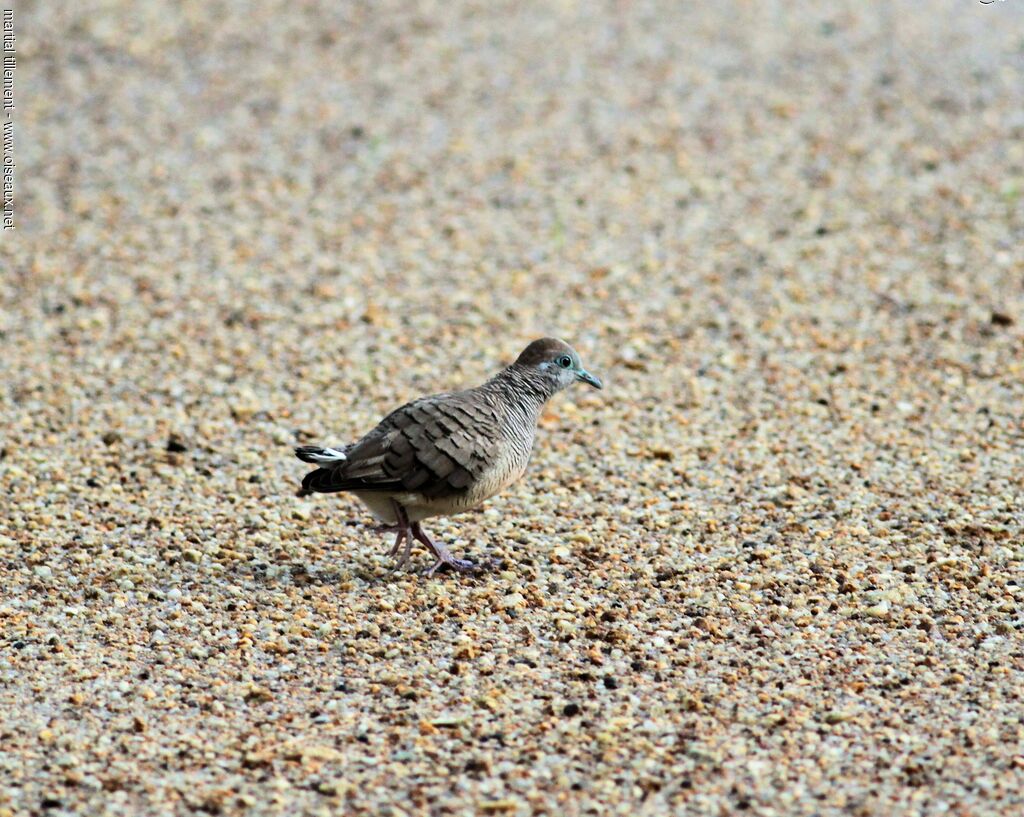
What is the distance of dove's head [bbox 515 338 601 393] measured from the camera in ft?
19.2

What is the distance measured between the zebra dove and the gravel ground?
319 millimetres

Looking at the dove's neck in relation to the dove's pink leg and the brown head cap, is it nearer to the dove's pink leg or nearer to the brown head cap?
the brown head cap

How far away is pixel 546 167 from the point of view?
411 inches

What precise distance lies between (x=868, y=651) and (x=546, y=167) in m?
6.28

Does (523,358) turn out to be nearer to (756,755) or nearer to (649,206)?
(756,755)

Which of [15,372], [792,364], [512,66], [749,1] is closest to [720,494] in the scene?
[792,364]

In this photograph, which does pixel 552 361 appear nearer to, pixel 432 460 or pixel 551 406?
pixel 432 460

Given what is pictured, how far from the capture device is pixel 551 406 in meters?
7.45

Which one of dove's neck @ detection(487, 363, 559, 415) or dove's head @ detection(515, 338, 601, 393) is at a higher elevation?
dove's head @ detection(515, 338, 601, 393)

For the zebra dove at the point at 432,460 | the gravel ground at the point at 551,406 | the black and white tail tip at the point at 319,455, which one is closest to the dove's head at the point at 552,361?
the zebra dove at the point at 432,460

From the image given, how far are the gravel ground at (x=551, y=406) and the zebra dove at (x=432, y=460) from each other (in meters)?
0.32

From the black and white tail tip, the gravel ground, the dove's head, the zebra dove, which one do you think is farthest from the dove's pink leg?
the dove's head

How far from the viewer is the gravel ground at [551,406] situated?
14.0 ft

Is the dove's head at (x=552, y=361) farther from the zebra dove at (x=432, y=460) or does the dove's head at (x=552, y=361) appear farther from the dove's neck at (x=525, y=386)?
the zebra dove at (x=432, y=460)
